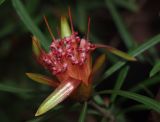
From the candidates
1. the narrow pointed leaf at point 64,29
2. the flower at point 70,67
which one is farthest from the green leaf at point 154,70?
the narrow pointed leaf at point 64,29

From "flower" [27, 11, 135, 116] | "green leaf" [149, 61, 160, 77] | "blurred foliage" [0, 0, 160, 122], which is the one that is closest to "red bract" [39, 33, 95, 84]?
"flower" [27, 11, 135, 116]

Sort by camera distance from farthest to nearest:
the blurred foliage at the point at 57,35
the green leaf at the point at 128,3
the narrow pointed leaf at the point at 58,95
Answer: the green leaf at the point at 128,3 → the blurred foliage at the point at 57,35 → the narrow pointed leaf at the point at 58,95

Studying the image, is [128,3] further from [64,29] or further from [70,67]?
[70,67]

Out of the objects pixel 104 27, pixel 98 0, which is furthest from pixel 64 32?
pixel 104 27

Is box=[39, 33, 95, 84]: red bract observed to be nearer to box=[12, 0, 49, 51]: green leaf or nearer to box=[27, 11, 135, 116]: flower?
box=[27, 11, 135, 116]: flower

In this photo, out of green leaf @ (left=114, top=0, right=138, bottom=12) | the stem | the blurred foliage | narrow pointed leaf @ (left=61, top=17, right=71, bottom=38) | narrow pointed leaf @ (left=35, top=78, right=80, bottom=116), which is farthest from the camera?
green leaf @ (left=114, top=0, right=138, bottom=12)

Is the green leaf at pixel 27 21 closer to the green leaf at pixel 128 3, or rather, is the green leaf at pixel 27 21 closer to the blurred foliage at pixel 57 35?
the blurred foliage at pixel 57 35

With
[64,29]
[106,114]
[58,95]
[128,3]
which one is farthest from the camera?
[128,3]

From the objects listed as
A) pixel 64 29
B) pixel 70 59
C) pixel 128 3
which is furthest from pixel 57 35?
pixel 70 59

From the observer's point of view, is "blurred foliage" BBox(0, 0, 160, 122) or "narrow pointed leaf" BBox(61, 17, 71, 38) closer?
"narrow pointed leaf" BBox(61, 17, 71, 38)
